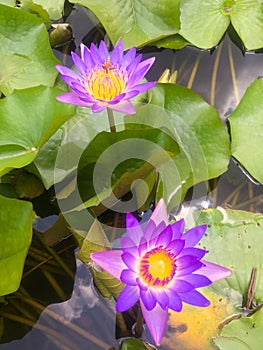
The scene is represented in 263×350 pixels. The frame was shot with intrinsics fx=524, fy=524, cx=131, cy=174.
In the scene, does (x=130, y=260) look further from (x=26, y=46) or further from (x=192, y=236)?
(x=26, y=46)

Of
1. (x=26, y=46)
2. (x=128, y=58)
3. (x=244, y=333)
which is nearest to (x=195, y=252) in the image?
(x=244, y=333)

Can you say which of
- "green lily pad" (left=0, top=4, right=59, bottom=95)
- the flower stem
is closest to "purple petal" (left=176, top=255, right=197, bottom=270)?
the flower stem

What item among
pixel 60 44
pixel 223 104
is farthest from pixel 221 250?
pixel 60 44

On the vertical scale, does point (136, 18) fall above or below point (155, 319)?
above

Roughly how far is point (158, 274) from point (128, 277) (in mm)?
69

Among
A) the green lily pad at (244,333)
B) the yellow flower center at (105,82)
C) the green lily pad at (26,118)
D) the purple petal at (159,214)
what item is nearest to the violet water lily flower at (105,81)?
the yellow flower center at (105,82)

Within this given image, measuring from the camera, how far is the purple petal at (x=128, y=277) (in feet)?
3.72

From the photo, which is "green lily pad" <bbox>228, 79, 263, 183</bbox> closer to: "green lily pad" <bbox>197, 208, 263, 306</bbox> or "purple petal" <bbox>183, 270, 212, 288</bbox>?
"green lily pad" <bbox>197, 208, 263, 306</bbox>

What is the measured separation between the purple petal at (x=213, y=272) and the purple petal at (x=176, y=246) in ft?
0.27

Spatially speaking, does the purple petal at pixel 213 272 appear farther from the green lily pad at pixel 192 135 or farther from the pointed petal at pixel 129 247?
the green lily pad at pixel 192 135

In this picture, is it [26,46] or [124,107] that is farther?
[26,46]

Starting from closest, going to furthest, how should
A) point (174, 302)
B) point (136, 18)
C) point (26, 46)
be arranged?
point (174, 302) < point (26, 46) < point (136, 18)

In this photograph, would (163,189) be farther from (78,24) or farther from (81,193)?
(78,24)

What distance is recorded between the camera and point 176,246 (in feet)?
3.84
